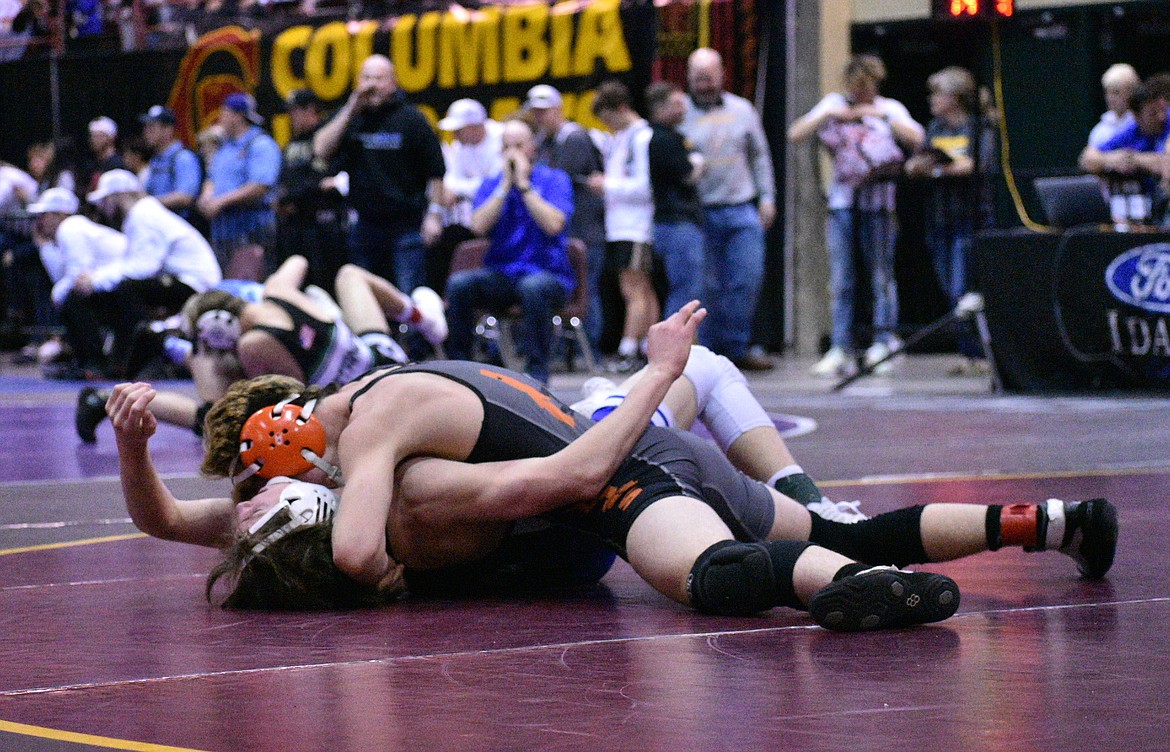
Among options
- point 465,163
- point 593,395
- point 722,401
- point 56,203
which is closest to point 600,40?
point 465,163

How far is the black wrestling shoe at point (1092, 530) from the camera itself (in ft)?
13.6

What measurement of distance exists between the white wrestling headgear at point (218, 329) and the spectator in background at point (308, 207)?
408cm

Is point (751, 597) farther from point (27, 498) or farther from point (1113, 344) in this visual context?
point (1113, 344)

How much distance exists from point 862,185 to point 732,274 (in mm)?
1038

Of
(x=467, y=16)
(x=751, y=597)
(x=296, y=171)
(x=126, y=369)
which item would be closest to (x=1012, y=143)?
(x=467, y=16)

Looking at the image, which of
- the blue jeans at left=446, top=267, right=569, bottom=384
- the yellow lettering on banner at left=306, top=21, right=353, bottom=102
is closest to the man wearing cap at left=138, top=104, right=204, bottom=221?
the yellow lettering on banner at left=306, top=21, right=353, bottom=102

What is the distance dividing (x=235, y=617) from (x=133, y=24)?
1517 cm

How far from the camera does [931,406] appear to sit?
32.1 ft

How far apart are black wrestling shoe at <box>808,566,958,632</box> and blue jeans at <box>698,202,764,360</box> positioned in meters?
8.61

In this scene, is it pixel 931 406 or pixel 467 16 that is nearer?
pixel 931 406

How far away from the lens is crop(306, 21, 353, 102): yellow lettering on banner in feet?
53.5

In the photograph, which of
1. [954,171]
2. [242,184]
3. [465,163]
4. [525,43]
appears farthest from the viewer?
[525,43]

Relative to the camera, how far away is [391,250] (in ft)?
37.8

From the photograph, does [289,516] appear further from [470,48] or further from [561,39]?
[470,48]
